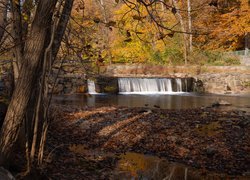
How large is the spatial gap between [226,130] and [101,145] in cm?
364

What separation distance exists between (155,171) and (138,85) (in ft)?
52.1

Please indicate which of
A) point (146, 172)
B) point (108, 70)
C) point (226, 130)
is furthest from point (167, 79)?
point (146, 172)

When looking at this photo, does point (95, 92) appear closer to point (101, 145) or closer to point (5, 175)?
point (101, 145)

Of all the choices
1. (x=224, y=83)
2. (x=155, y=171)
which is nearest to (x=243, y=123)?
(x=155, y=171)

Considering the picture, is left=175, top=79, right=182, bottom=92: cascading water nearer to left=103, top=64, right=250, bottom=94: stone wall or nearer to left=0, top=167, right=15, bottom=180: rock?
left=103, top=64, right=250, bottom=94: stone wall

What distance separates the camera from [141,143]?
7.38m

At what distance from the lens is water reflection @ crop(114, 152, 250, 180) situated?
5.39 meters

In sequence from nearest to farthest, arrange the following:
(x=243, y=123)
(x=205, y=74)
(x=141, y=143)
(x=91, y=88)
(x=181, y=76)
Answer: (x=141, y=143) < (x=243, y=123) < (x=91, y=88) < (x=205, y=74) < (x=181, y=76)

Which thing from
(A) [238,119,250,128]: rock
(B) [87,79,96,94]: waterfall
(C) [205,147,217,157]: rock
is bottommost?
(C) [205,147,217,157]: rock

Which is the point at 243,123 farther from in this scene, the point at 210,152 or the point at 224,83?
the point at 224,83

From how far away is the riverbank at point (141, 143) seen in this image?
213 inches

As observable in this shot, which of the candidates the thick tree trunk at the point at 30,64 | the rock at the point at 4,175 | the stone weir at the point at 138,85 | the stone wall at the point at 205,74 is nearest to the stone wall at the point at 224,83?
the stone wall at the point at 205,74

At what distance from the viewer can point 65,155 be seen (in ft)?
18.8

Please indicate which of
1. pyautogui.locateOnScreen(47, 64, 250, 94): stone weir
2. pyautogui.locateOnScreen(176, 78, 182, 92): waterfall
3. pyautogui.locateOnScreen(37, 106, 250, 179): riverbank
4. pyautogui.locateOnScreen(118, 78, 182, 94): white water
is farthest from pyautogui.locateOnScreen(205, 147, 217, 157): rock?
pyautogui.locateOnScreen(176, 78, 182, 92): waterfall
